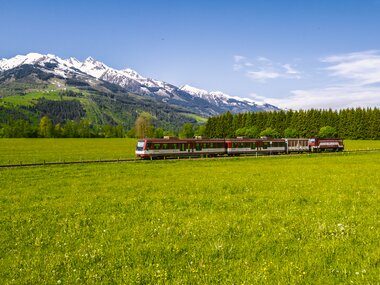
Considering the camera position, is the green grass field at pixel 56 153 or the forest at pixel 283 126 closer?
the green grass field at pixel 56 153

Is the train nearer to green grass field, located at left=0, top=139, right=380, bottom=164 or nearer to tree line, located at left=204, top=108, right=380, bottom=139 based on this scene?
green grass field, located at left=0, top=139, right=380, bottom=164

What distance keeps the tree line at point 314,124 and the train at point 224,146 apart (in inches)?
2498

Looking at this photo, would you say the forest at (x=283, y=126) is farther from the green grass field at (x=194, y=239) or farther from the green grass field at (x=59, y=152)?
the green grass field at (x=194, y=239)

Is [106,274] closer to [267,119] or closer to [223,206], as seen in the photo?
[223,206]

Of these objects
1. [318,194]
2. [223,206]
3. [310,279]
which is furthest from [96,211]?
[318,194]

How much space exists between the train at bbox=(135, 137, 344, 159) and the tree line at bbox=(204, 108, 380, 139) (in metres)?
63.4

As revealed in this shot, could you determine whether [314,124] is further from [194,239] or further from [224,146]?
[194,239]

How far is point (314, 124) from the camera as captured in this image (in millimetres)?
157125

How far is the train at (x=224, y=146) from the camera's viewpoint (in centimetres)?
5934

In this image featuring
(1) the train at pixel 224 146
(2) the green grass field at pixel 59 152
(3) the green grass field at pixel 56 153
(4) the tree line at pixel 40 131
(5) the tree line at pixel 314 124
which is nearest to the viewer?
(1) the train at pixel 224 146

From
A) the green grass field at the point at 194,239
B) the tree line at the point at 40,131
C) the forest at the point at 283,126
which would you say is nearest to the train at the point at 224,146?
the green grass field at the point at 194,239

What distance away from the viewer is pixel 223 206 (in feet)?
50.4

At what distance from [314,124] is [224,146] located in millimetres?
102185

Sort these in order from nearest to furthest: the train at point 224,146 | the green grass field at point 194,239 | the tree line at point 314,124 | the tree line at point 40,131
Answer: the green grass field at point 194,239
the train at point 224,146
the tree line at point 314,124
the tree line at point 40,131
